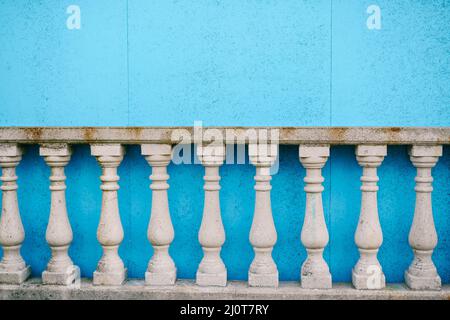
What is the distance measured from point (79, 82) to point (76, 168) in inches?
19.0

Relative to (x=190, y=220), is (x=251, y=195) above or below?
above

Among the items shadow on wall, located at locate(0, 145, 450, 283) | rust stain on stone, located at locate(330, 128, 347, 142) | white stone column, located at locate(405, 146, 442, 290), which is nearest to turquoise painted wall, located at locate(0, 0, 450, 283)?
shadow on wall, located at locate(0, 145, 450, 283)

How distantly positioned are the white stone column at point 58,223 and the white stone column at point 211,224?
2.22 ft

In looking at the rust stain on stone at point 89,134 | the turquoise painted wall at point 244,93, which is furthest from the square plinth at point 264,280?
the rust stain on stone at point 89,134

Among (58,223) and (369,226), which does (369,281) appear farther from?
(58,223)

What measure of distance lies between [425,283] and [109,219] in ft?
5.19

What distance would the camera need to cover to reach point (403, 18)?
7.48 ft

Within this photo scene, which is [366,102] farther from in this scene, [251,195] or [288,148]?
[251,195]

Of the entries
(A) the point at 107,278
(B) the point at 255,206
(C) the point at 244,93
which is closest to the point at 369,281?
(B) the point at 255,206

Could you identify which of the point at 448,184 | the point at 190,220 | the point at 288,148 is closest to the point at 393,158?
the point at 448,184

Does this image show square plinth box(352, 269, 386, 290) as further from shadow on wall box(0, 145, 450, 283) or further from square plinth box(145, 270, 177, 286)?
square plinth box(145, 270, 177, 286)

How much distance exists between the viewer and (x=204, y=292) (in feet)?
6.77

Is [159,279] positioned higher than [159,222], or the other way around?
[159,222]

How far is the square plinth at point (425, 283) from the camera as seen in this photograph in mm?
2043
